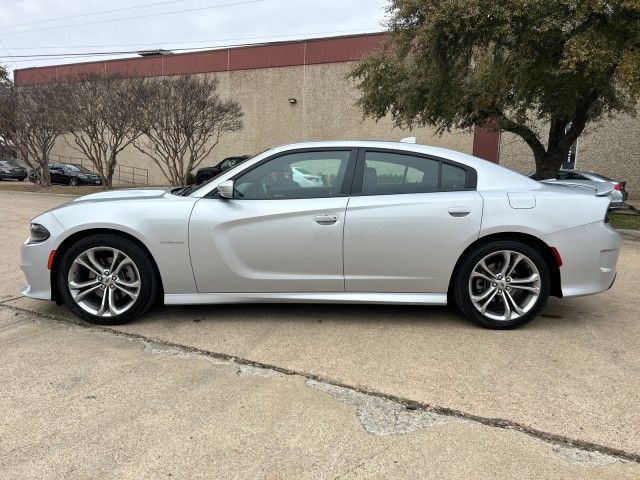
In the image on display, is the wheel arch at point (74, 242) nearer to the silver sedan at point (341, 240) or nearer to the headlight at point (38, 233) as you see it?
the silver sedan at point (341, 240)

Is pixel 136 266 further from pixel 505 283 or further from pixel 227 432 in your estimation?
pixel 505 283

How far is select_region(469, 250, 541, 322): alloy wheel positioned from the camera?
4.10 meters

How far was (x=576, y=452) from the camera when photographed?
253 cm

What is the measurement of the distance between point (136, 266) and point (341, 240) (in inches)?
65.3

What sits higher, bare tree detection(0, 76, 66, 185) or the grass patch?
bare tree detection(0, 76, 66, 185)

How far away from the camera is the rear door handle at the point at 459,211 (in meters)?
4.04

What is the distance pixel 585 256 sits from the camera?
13.3 ft

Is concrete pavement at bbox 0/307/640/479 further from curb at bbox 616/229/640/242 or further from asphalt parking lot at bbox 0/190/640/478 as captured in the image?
curb at bbox 616/229/640/242

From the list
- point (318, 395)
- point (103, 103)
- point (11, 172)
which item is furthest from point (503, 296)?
point (11, 172)

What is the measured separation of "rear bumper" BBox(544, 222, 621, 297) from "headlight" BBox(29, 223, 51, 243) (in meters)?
4.00

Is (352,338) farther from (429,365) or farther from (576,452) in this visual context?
(576,452)

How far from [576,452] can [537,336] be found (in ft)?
5.28

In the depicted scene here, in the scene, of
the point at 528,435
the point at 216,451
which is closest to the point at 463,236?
the point at 528,435

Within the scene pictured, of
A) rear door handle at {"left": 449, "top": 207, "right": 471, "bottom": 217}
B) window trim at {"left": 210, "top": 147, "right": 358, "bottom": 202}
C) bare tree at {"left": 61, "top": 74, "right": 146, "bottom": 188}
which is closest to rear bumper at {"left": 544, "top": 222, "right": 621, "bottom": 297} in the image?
rear door handle at {"left": 449, "top": 207, "right": 471, "bottom": 217}
